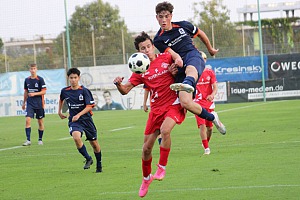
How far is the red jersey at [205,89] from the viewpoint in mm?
14672

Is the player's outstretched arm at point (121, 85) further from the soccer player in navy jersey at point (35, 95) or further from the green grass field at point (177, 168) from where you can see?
the soccer player in navy jersey at point (35, 95)

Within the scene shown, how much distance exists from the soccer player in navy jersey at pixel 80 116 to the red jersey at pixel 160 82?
2889 millimetres

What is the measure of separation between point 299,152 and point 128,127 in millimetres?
11535

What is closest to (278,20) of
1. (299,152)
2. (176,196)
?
(299,152)

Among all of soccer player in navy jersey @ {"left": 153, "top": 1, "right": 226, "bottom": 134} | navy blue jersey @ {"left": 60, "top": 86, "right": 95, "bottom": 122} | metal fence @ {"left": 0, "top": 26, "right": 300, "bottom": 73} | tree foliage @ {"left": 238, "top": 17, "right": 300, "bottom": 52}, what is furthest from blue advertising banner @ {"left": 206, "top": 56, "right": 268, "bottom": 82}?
soccer player in navy jersey @ {"left": 153, "top": 1, "right": 226, "bottom": 134}

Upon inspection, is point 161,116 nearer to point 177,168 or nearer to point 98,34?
point 177,168

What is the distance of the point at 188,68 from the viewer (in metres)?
10.0

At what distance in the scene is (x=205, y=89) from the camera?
586 inches

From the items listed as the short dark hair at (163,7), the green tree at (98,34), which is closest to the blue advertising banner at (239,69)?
the green tree at (98,34)

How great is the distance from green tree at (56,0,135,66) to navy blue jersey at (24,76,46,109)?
66.1ft

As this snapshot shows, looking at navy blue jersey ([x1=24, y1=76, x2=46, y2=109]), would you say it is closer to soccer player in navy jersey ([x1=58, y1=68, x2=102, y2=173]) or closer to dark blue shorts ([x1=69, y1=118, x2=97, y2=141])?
soccer player in navy jersey ([x1=58, y1=68, x2=102, y2=173])

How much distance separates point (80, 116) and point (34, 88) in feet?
24.6

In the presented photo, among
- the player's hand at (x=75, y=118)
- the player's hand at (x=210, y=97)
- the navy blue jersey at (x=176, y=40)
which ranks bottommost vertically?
the player's hand at (x=75, y=118)

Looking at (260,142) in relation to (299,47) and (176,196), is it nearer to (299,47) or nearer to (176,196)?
(176,196)
